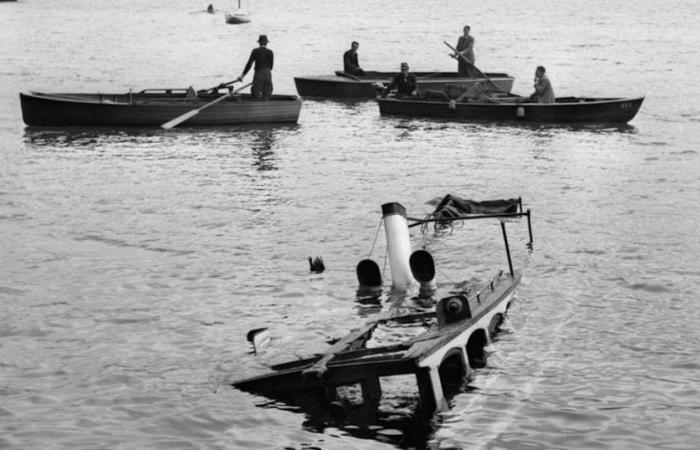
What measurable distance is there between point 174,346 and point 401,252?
4357 millimetres

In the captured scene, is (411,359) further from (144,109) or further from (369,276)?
(144,109)

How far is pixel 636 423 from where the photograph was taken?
42.8 ft

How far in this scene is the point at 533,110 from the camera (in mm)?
35719

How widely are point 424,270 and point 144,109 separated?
18242 mm

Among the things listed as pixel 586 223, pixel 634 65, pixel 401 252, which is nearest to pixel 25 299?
pixel 401 252

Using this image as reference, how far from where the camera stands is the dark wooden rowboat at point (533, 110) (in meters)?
35.7

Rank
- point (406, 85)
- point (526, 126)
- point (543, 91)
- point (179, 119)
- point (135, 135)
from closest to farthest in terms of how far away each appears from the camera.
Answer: point (179, 119), point (135, 135), point (543, 91), point (526, 126), point (406, 85)

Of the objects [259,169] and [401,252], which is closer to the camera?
[401,252]

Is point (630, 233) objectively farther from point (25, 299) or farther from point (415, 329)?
point (25, 299)

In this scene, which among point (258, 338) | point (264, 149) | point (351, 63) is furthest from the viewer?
point (351, 63)

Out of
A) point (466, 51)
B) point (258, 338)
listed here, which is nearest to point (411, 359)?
point (258, 338)

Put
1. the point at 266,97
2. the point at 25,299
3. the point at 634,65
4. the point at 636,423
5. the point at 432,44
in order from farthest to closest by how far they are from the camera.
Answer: the point at 432,44, the point at 634,65, the point at 266,97, the point at 25,299, the point at 636,423

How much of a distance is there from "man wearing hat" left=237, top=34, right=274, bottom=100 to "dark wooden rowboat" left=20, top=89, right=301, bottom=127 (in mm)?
320

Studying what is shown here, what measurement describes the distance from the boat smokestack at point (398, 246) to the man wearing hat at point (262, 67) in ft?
54.4
